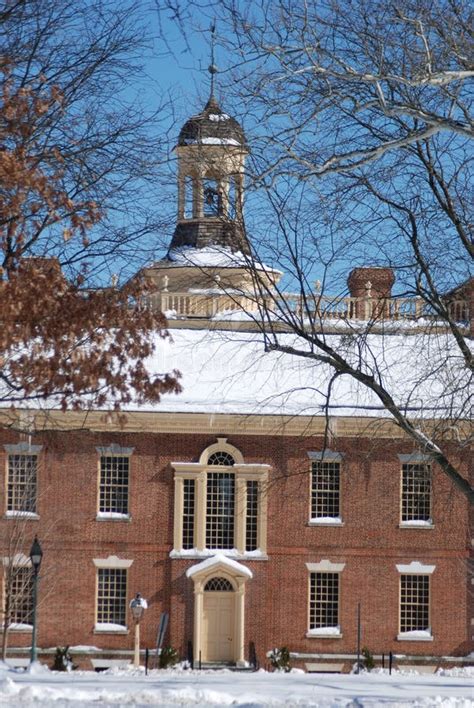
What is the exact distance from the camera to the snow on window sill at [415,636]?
1565 inches

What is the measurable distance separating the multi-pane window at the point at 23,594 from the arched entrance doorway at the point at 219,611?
177 inches

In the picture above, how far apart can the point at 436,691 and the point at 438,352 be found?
14.4ft

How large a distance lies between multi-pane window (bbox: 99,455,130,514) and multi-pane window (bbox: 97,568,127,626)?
→ 5.85ft

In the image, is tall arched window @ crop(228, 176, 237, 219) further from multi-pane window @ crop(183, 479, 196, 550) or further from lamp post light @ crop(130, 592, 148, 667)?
multi-pane window @ crop(183, 479, 196, 550)

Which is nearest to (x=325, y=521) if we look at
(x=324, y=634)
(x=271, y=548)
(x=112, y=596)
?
(x=271, y=548)

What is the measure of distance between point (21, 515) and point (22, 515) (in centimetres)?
3

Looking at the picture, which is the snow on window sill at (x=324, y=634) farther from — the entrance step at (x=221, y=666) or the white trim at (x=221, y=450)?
the white trim at (x=221, y=450)

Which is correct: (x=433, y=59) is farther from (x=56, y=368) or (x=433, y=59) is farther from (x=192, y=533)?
(x=192, y=533)

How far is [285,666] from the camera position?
3841cm

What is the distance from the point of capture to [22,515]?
39.7 metres

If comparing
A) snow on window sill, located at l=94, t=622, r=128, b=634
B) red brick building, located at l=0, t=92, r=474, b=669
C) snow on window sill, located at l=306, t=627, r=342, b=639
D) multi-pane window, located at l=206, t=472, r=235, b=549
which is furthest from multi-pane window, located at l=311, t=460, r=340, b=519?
snow on window sill, located at l=94, t=622, r=128, b=634

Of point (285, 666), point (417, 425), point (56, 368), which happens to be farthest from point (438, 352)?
point (285, 666)

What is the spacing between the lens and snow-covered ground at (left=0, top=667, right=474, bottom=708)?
592 inches

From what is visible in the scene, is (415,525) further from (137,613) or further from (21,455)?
(21,455)
